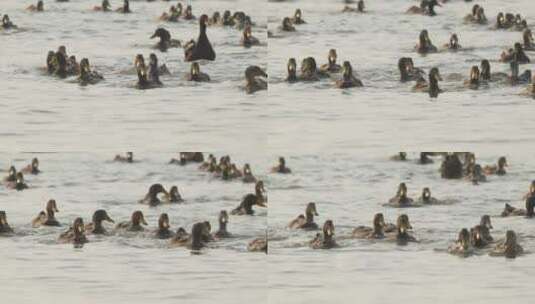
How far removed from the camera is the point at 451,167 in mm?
18156

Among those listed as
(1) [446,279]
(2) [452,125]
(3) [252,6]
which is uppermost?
(3) [252,6]

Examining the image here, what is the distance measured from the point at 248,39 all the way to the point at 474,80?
96.3 inches

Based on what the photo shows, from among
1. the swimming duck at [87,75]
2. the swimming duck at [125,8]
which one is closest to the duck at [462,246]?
the swimming duck at [87,75]

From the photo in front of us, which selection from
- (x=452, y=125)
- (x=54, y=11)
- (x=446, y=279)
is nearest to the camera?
(x=446, y=279)

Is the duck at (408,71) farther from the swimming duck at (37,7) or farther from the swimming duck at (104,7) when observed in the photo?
the swimming duck at (37,7)

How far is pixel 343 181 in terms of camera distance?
1789 cm

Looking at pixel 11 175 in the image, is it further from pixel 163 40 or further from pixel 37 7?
pixel 37 7

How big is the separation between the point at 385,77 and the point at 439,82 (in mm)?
581

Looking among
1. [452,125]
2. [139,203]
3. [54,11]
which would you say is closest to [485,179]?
[452,125]

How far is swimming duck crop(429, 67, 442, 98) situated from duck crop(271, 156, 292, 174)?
2022mm

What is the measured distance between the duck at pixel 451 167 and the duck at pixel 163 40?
3.52 m

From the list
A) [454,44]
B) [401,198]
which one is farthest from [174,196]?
[454,44]

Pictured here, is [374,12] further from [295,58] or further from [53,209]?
[53,209]

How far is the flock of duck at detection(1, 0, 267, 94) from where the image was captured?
19016mm
